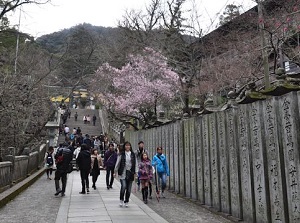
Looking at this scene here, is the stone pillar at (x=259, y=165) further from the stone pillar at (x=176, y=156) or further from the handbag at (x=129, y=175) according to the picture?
the stone pillar at (x=176, y=156)

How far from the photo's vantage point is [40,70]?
19250mm

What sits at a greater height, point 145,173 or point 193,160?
point 193,160

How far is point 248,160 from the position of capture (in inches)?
273

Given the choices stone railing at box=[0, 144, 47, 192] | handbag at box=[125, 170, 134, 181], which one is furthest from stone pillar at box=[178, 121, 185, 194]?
stone railing at box=[0, 144, 47, 192]

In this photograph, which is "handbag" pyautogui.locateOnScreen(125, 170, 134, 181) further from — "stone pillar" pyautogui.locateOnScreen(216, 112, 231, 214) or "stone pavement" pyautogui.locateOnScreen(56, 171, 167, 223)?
"stone pillar" pyautogui.locateOnScreen(216, 112, 231, 214)

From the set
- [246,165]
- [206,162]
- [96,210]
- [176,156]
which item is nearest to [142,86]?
[176,156]

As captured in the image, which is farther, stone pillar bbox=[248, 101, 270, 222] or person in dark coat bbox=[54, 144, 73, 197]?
person in dark coat bbox=[54, 144, 73, 197]

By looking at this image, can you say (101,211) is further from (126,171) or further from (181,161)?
(181,161)

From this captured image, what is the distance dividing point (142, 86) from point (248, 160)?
58.0 feet

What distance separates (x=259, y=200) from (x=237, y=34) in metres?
10.3

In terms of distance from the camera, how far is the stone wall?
5551mm

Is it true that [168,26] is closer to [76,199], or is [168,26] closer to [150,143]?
[150,143]

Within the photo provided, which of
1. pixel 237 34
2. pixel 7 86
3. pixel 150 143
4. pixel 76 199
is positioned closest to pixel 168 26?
pixel 237 34

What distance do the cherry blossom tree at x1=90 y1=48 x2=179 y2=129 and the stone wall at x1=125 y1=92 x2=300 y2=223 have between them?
1055 centimetres
